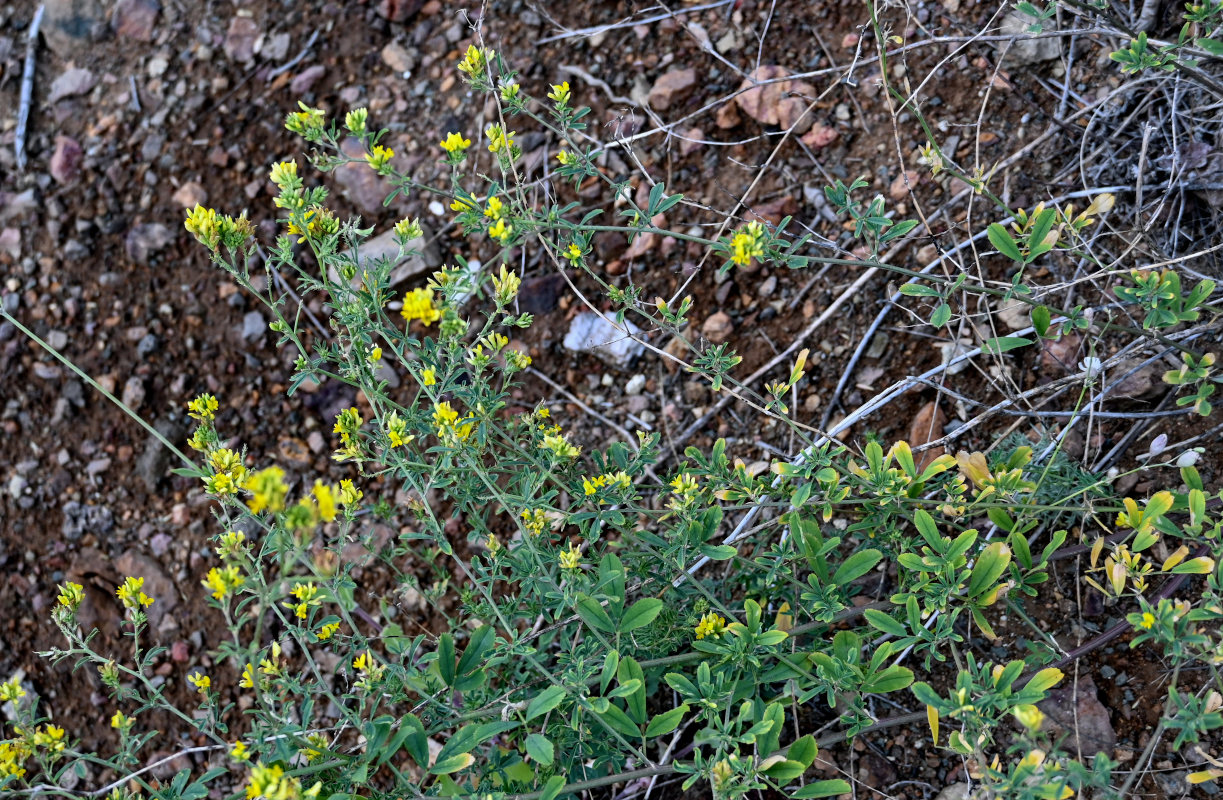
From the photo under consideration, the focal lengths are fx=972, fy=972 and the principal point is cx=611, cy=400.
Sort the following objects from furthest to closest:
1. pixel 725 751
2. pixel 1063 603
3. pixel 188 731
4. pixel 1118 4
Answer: pixel 188 731, pixel 1118 4, pixel 1063 603, pixel 725 751

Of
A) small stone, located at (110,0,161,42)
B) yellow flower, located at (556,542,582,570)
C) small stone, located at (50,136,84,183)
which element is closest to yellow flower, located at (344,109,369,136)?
yellow flower, located at (556,542,582,570)

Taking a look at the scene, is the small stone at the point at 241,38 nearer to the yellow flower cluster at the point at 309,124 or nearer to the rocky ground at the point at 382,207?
the rocky ground at the point at 382,207

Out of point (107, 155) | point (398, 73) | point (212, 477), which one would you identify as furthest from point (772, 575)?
point (107, 155)

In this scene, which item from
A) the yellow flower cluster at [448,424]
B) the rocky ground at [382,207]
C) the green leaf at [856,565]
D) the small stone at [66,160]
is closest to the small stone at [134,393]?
the rocky ground at [382,207]

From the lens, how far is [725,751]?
6.09ft

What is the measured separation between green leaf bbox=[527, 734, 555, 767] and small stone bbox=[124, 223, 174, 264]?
2.67 metres

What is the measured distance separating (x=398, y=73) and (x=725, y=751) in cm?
288

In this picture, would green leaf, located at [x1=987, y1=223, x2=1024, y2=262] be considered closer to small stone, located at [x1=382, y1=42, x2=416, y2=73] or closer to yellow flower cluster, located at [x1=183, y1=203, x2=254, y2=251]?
yellow flower cluster, located at [x1=183, y1=203, x2=254, y2=251]

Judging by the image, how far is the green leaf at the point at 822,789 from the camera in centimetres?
193

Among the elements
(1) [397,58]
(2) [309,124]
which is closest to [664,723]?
(2) [309,124]

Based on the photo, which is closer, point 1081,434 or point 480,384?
point 480,384

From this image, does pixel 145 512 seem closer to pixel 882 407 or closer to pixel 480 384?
pixel 480 384

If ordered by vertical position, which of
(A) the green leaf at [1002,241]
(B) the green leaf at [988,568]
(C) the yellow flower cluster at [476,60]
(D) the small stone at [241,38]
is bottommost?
(B) the green leaf at [988,568]

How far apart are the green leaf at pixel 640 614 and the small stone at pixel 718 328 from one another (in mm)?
1205
